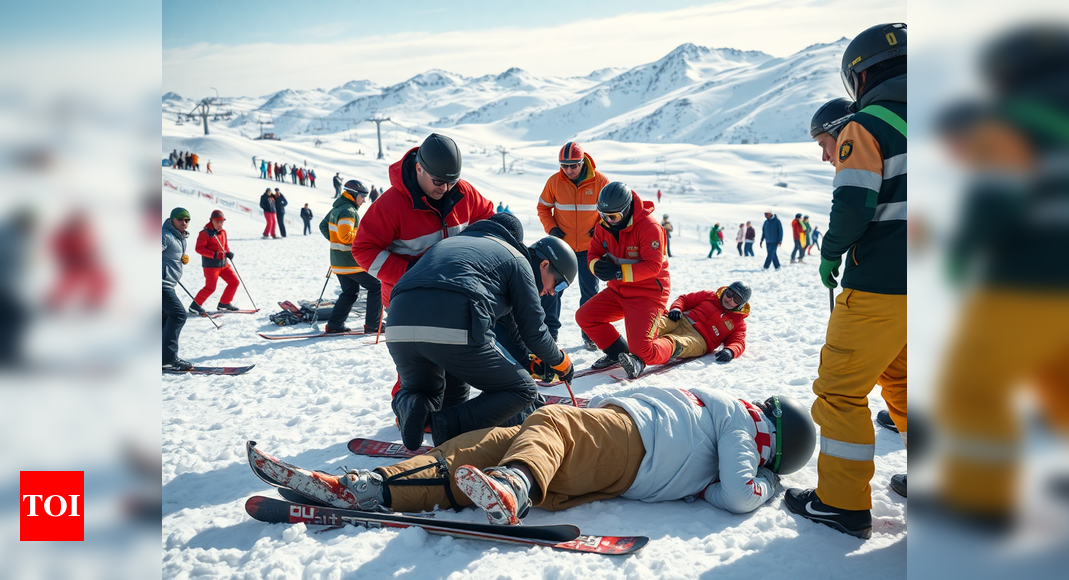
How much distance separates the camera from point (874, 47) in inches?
97.0

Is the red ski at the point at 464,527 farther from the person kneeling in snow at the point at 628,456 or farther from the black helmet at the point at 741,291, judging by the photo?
the black helmet at the point at 741,291

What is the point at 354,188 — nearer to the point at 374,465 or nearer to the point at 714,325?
the point at 714,325

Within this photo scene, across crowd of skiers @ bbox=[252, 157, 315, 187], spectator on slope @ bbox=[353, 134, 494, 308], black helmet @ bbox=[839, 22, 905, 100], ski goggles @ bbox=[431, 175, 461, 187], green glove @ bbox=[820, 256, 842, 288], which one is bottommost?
green glove @ bbox=[820, 256, 842, 288]

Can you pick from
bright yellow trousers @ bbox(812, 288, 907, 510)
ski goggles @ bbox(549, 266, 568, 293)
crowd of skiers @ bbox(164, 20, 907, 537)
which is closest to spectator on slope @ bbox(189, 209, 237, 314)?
crowd of skiers @ bbox(164, 20, 907, 537)

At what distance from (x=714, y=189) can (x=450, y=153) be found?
4657cm

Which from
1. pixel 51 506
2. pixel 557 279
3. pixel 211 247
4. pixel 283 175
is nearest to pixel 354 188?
pixel 211 247

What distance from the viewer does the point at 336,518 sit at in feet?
8.59

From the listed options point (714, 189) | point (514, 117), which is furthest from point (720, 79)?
point (714, 189)

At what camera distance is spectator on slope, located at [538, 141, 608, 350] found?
6.05 meters

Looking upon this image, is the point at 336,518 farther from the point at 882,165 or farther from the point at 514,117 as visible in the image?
the point at 514,117

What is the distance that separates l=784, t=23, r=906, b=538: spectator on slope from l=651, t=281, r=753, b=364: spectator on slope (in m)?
2.86

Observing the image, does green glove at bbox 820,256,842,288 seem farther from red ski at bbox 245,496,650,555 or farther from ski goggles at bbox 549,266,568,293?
ski goggles at bbox 549,266,568,293

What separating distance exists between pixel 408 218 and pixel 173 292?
286cm

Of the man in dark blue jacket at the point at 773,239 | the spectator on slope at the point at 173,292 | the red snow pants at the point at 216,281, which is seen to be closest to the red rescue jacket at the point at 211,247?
the red snow pants at the point at 216,281
